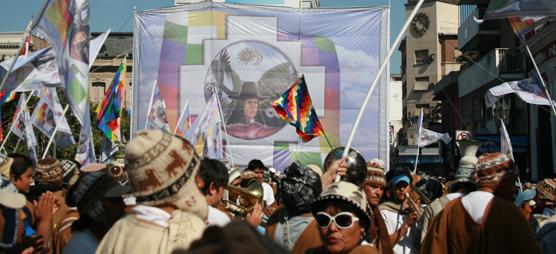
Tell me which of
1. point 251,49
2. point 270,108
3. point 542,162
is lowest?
point 542,162

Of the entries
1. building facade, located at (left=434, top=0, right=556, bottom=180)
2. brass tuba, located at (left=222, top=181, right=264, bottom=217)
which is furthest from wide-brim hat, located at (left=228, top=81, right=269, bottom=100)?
brass tuba, located at (left=222, top=181, right=264, bottom=217)

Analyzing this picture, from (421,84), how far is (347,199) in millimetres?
64082

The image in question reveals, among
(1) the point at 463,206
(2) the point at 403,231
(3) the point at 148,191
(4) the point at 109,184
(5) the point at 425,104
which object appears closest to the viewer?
(3) the point at 148,191

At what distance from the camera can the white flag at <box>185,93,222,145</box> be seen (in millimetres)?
17562

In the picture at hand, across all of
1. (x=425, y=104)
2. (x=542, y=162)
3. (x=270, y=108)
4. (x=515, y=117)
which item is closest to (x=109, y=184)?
(x=270, y=108)

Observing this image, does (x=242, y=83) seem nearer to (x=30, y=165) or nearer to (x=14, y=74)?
(x=14, y=74)

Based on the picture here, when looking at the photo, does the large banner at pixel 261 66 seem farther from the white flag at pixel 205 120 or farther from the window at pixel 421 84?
the window at pixel 421 84

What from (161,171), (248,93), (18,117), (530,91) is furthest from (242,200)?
(248,93)

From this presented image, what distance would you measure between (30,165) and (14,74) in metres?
3.18

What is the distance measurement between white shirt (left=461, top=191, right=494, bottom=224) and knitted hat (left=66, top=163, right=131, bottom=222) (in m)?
2.03

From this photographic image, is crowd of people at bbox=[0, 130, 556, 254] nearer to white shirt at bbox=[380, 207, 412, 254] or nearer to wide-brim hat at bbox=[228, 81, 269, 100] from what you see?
white shirt at bbox=[380, 207, 412, 254]

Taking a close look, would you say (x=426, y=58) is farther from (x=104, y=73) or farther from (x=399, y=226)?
(x=399, y=226)

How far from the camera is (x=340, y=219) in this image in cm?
388

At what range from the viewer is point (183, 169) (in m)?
2.97
